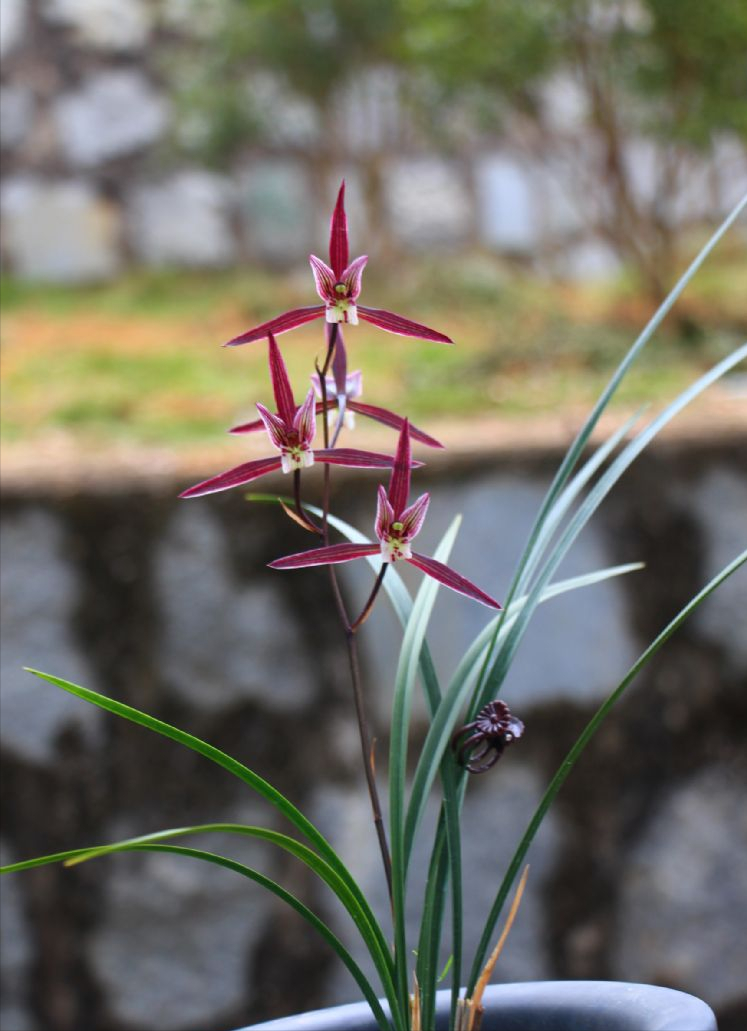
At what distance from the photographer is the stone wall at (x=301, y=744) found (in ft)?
4.46

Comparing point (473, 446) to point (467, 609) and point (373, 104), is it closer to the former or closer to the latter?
point (467, 609)

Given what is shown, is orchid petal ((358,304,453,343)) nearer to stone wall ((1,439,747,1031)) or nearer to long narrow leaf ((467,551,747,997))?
long narrow leaf ((467,551,747,997))

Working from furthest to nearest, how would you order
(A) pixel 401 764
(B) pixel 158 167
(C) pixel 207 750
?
(B) pixel 158 167 → (A) pixel 401 764 → (C) pixel 207 750

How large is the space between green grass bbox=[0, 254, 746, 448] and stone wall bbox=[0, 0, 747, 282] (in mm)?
118

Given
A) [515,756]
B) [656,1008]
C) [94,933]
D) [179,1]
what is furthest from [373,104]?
[656,1008]

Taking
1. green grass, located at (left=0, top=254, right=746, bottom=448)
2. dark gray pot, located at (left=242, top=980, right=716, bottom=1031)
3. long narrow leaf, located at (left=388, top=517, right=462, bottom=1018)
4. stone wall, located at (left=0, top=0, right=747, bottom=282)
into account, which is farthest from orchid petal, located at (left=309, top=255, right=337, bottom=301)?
stone wall, located at (left=0, top=0, right=747, bottom=282)

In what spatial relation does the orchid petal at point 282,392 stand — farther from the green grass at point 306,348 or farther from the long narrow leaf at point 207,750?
the green grass at point 306,348

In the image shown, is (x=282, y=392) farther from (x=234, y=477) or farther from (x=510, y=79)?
(x=510, y=79)

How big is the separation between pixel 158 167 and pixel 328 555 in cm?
226

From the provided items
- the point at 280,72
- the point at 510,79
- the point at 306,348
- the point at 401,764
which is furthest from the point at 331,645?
the point at 280,72

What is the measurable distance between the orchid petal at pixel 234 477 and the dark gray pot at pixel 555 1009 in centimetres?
38

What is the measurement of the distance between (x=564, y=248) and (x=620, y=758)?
190 cm

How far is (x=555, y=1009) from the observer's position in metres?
0.83

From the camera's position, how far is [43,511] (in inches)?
53.0
